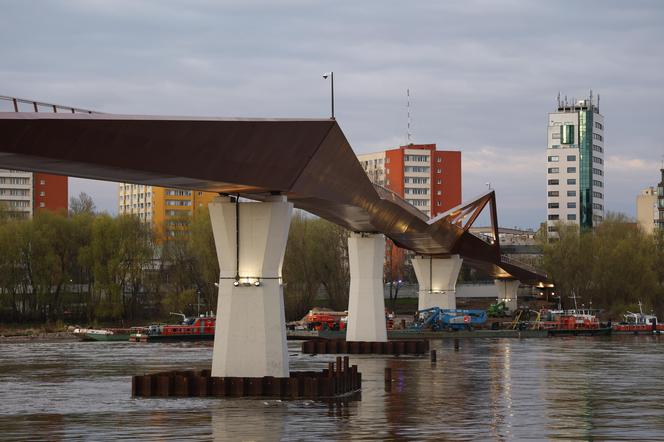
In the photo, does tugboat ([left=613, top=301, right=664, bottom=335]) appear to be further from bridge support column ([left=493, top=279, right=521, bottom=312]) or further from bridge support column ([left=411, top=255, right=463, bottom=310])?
bridge support column ([left=493, top=279, right=521, bottom=312])

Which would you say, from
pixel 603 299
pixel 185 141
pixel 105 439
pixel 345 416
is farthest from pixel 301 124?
pixel 603 299

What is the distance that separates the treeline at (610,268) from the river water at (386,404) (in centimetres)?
6978

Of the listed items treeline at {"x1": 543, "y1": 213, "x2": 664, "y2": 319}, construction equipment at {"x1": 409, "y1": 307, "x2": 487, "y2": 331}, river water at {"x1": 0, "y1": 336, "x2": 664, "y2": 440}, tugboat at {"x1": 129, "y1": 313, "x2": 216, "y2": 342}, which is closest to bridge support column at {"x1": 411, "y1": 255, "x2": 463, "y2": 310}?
construction equipment at {"x1": 409, "y1": 307, "x2": 487, "y2": 331}

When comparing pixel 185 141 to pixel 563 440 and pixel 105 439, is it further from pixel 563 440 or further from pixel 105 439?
pixel 563 440

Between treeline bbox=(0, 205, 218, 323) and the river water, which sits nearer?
the river water

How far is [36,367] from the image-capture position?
88.1 meters

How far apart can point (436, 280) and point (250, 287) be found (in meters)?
76.7

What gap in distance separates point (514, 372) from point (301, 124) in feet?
100

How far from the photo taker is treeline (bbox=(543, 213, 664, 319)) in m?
166

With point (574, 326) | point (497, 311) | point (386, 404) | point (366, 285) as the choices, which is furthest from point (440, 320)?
point (386, 404)

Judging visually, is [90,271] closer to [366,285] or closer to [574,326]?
[574,326]

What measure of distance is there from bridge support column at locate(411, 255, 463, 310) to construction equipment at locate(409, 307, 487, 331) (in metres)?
0.84

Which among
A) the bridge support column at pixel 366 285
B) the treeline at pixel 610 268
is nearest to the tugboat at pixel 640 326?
the treeline at pixel 610 268

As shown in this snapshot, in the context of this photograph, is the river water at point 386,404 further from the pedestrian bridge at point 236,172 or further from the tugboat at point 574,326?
the tugboat at point 574,326
